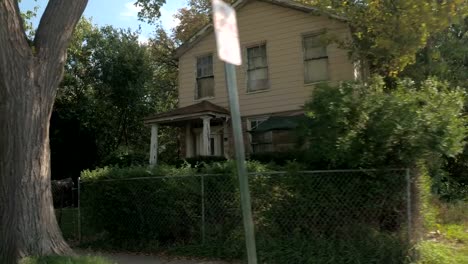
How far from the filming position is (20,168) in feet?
23.5

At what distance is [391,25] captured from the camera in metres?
12.3

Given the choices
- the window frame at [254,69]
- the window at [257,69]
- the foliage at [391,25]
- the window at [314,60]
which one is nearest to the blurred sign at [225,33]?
the foliage at [391,25]

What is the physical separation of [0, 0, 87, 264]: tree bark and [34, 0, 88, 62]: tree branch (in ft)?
0.58

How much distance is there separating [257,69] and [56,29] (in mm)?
9766

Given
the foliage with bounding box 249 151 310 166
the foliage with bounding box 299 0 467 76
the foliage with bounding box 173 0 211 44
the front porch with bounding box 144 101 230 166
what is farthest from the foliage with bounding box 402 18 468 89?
the foliage with bounding box 173 0 211 44

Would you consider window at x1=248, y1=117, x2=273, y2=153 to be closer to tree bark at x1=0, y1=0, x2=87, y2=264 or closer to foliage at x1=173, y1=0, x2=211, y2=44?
tree bark at x1=0, y1=0, x2=87, y2=264

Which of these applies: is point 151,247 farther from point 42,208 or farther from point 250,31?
point 250,31

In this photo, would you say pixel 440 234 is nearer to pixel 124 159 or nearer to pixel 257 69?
pixel 257 69

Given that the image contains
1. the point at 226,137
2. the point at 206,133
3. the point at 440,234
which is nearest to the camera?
the point at 440,234

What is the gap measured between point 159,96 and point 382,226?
18.8 meters

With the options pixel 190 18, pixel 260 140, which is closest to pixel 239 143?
pixel 260 140

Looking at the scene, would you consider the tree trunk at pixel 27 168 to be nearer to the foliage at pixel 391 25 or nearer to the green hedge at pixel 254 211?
the green hedge at pixel 254 211

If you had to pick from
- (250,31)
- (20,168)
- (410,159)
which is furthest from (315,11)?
(20,168)

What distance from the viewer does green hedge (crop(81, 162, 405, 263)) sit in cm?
734
